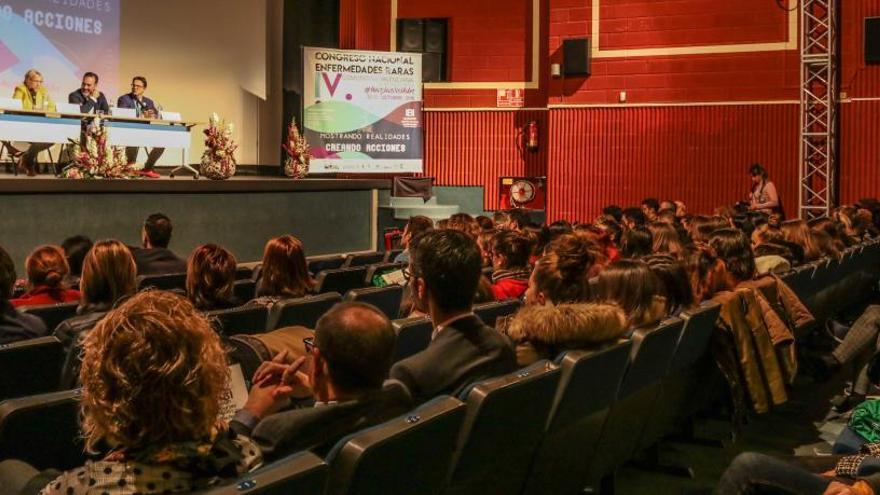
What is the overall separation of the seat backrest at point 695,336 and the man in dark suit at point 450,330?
1126mm

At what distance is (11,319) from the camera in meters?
3.46

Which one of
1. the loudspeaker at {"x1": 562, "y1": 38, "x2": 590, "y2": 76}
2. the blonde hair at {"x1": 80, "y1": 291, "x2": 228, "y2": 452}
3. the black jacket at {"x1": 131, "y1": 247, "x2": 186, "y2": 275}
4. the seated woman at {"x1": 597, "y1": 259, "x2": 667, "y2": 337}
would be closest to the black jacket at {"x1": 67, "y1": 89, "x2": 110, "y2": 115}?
the black jacket at {"x1": 131, "y1": 247, "x2": 186, "y2": 275}

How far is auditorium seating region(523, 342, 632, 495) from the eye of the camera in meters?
2.73

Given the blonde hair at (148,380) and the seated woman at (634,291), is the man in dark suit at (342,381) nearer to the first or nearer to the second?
the blonde hair at (148,380)

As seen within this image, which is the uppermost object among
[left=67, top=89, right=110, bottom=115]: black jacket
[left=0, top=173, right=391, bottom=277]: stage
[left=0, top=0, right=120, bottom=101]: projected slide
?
[left=0, top=0, right=120, bottom=101]: projected slide

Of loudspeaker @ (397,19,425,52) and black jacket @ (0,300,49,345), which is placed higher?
loudspeaker @ (397,19,425,52)

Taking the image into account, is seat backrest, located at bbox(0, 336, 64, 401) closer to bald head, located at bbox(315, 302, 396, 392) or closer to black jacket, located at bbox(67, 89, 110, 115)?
bald head, located at bbox(315, 302, 396, 392)

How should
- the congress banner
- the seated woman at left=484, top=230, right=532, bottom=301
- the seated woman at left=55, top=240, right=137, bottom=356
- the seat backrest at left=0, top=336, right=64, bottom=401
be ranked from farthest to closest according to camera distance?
the congress banner, the seated woman at left=484, top=230, right=532, bottom=301, the seated woman at left=55, top=240, right=137, bottom=356, the seat backrest at left=0, top=336, right=64, bottom=401

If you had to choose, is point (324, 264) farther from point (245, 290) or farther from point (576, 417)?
point (576, 417)

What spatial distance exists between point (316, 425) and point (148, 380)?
0.48 m

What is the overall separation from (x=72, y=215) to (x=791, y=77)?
881 centimetres

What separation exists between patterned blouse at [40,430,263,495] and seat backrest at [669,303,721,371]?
2.32 m

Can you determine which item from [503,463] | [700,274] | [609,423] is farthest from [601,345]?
[700,274]

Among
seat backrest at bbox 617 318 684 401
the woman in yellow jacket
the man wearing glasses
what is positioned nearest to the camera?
seat backrest at bbox 617 318 684 401
